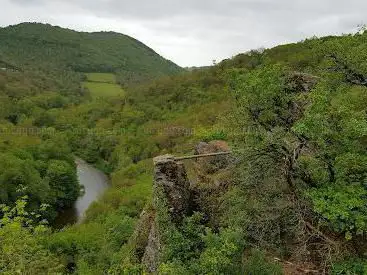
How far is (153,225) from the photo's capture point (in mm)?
19484

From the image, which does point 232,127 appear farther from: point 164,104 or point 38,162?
point 164,104

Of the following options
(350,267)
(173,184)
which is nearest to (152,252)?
(173,184)

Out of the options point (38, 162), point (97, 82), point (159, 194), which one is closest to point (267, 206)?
point (159, 194)

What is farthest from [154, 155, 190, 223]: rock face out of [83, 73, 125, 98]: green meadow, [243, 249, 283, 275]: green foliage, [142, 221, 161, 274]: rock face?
[83, 73, 125, 98]: green meadow

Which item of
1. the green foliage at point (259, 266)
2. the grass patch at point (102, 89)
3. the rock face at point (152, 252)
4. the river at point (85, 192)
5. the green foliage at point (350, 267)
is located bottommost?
the river at point (85, 192)

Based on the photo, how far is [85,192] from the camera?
67250mm

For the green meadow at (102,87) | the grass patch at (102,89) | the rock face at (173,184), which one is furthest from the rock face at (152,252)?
the grass patch at (102,89)

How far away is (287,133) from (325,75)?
372 cm

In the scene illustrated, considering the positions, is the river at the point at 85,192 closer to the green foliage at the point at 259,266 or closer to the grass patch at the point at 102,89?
the green foliage at the point at 259,266

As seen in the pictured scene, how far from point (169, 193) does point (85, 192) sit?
5111cm

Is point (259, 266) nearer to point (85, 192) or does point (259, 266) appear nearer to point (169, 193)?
point (169, 193)

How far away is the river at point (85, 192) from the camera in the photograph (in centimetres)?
5479

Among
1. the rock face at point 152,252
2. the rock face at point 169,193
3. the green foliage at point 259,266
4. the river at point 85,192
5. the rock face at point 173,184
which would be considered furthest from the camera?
the river at point 85,192

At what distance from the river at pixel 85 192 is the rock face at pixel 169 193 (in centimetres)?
3550
